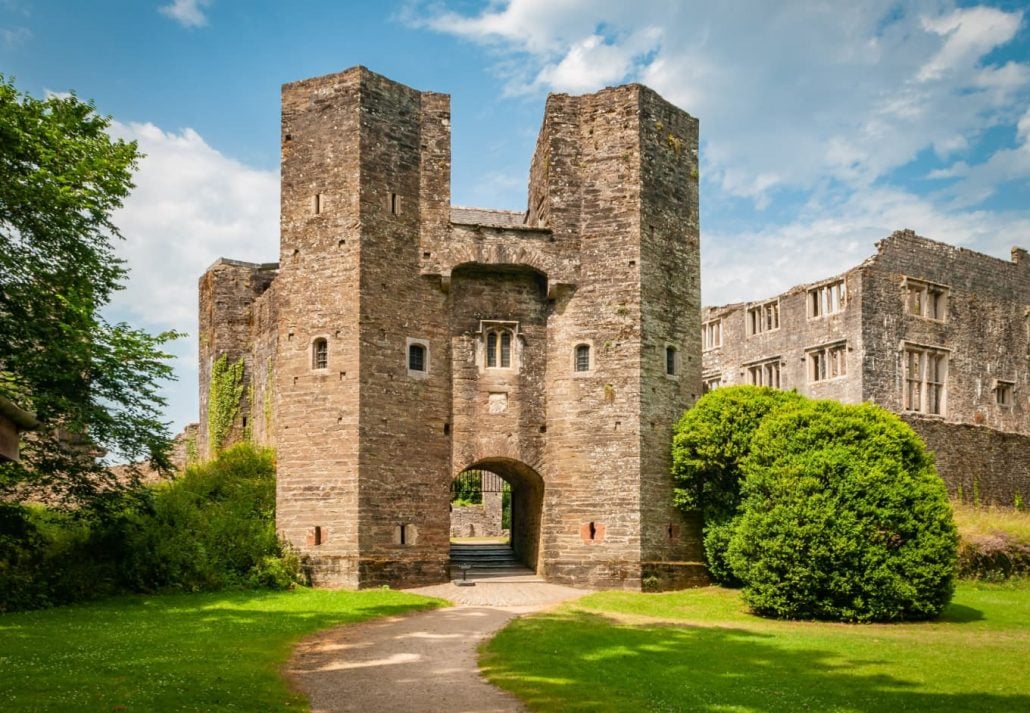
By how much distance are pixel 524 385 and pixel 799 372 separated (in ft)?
59.4

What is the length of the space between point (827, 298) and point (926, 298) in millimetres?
4290

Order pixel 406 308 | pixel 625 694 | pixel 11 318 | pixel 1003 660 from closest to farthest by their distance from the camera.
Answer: pixel 625 694 < pixel 1003 660 < pixel 11 318 < pixel 406 308

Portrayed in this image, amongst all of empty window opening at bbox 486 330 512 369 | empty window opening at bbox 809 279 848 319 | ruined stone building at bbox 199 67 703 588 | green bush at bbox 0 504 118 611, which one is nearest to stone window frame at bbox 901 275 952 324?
empty window opening at bbox 809 279 848 319

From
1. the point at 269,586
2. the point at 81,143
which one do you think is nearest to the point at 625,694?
the point at 269,586

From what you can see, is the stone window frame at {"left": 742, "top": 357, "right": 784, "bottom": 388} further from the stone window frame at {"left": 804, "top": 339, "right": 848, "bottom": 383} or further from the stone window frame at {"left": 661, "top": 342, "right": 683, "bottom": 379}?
the stone window frame at {"left": 661, "top": 342, "right": 683, "bottom": 379}

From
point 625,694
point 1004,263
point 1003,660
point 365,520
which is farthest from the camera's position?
point 1004,263

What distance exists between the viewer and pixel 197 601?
2294cm

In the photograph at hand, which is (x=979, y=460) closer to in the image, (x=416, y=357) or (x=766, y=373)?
(x=766, y=373)

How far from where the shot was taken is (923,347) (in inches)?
1626

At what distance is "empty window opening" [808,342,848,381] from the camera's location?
40.5 meters

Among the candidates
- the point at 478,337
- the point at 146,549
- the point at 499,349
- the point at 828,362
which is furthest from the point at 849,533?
the point at 828,362

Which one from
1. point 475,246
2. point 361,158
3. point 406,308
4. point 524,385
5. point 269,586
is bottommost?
point 269,586

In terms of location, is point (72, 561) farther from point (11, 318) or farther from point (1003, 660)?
point (1003, 660)

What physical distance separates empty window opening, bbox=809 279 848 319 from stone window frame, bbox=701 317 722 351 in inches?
242
